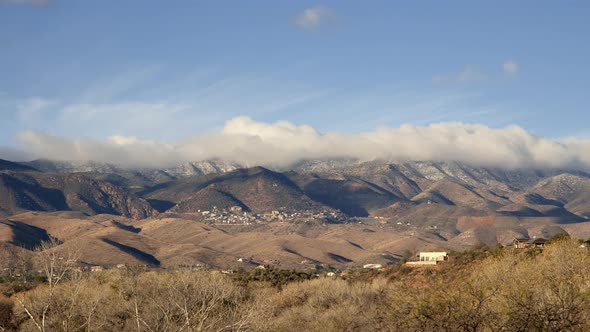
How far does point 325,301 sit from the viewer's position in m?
114

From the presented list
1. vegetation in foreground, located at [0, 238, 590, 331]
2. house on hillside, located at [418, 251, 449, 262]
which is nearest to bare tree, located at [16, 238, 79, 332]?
vegetation in foreground, located at [0, 238, 590, 331]

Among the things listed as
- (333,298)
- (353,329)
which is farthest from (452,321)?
(333,298)

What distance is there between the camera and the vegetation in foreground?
5562cm

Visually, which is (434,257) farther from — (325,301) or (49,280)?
(49,280)

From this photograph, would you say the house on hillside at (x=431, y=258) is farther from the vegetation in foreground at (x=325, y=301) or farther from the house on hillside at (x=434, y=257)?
the vegetation in foreground at (x=325, y=301)

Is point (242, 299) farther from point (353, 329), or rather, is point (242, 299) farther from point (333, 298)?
point (353, 329)

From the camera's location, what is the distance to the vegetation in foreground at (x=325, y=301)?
55625 mm

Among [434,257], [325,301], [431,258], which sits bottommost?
[431,258]

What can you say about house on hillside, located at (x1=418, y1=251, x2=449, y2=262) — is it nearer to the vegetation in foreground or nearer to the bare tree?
the vegetation in foreground

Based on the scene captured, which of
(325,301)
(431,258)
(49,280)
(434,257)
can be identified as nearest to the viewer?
(49,280)

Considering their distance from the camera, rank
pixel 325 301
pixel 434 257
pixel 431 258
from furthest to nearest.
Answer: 1. pixel 431 258
2. pixel 434 257
3. pixel 325 301

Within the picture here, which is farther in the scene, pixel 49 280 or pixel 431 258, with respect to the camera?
pixel 431 258

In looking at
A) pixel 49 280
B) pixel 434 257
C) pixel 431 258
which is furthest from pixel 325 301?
pixel 431 258

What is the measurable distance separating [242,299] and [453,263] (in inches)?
2085
